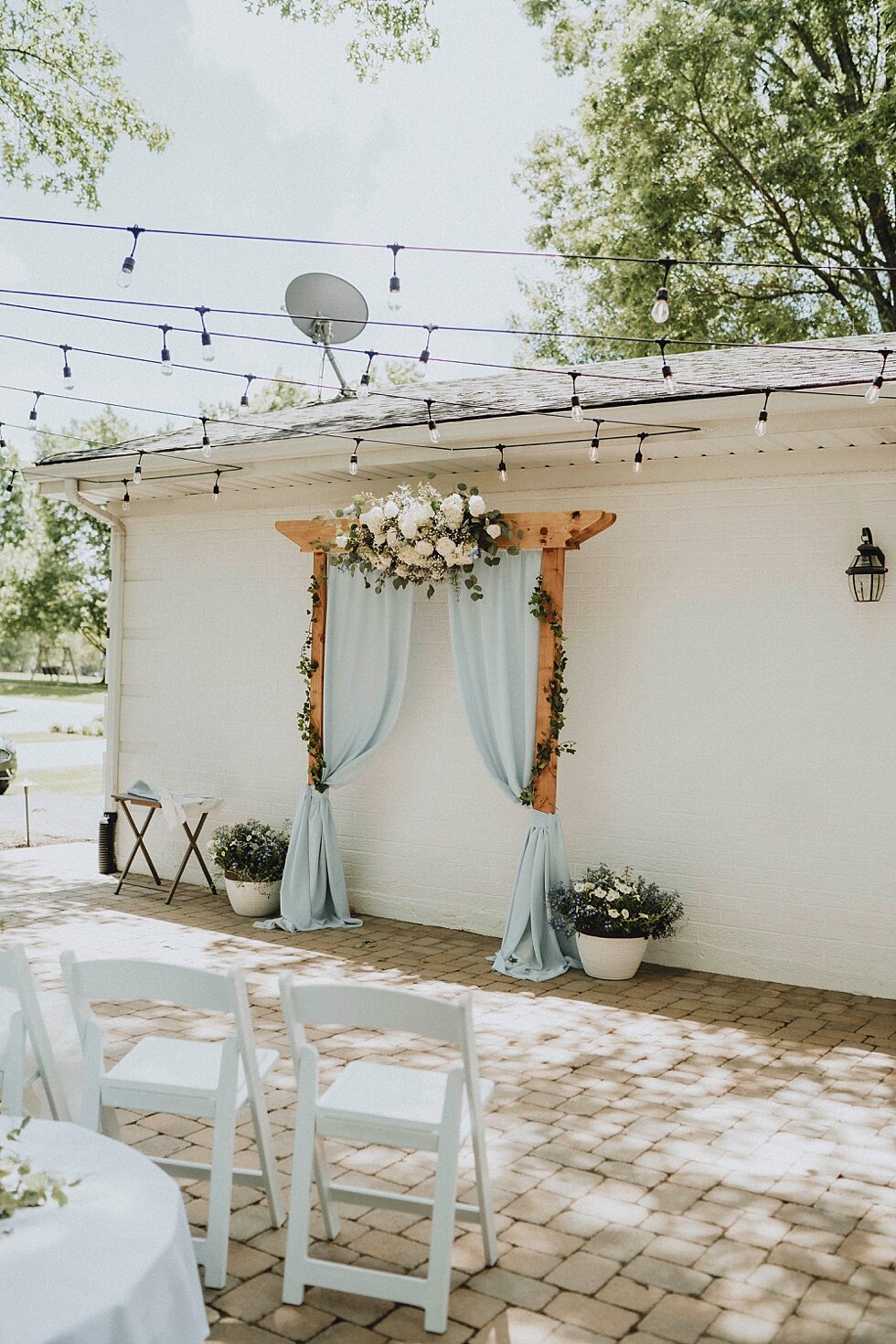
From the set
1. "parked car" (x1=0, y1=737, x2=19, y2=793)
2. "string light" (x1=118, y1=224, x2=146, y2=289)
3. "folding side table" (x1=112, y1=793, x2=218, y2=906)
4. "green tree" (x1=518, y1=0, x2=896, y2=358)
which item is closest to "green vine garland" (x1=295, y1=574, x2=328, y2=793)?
"folding side table" (x1=112, y1=793, x2=218, y2=906)

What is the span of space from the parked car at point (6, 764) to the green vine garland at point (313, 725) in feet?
25.4

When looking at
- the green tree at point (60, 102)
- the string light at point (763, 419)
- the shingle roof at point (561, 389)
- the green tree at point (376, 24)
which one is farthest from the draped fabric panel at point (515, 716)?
the green tree at point (60, 102)

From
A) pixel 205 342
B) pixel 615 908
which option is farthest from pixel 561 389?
pixel 615 908

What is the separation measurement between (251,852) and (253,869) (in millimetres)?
114

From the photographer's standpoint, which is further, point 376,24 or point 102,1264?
point 376,24

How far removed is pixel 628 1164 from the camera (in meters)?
4.03

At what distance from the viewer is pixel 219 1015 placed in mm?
5621

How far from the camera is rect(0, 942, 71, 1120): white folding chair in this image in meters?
3.24

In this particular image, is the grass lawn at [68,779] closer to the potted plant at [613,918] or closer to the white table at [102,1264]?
the potted plant at [613,918]

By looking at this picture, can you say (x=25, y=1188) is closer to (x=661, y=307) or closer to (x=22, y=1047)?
(x=22, y=1047)

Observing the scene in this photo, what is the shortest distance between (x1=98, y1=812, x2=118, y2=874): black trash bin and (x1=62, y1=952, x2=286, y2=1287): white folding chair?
19.9 ft

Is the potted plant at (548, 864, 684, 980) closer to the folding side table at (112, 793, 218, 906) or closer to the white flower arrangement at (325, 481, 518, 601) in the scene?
the white flower arrangement at (325, 481, 518, 601)

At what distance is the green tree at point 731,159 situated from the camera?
516 inches

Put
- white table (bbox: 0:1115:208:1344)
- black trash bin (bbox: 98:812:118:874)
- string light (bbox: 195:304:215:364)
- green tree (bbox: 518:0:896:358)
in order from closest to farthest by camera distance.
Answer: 1. white table (bbox: 0:1115:208:1344)
2. string light (bbox: 195:304:215:364)
3. black trash bin (bbox: 98:812:118:874)
4. green tree (bbox: 518:0:896:358)
